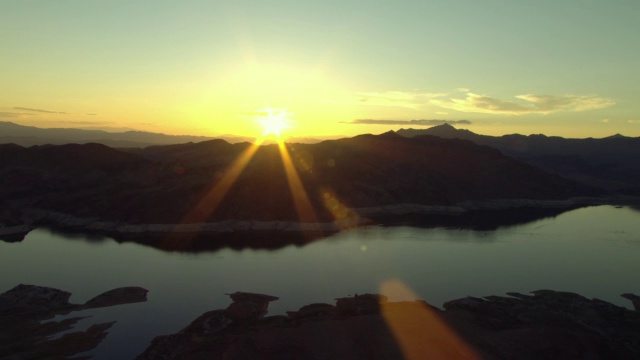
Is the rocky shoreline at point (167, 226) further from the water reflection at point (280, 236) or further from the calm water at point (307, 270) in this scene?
the calm water at point (307, 270)

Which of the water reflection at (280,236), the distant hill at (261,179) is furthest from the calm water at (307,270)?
the distant hill at (261,179)

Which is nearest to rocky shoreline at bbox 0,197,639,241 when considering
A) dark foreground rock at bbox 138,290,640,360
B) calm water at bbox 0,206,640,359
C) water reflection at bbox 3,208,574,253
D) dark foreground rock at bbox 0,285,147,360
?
water reflection at bbox 3,208,574,253

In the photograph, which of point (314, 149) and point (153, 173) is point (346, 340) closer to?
point (153, 173)

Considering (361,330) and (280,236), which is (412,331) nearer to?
(361,330)

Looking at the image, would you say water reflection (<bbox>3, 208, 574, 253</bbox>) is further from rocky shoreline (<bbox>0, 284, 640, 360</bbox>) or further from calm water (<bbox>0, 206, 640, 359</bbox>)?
rocky shoreline (<bbox>0, 284, 640, 360</bbox>)

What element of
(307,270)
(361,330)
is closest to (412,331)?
(361,330)

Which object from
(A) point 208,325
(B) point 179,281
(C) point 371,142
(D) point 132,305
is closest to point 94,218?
(B) point 179,281
